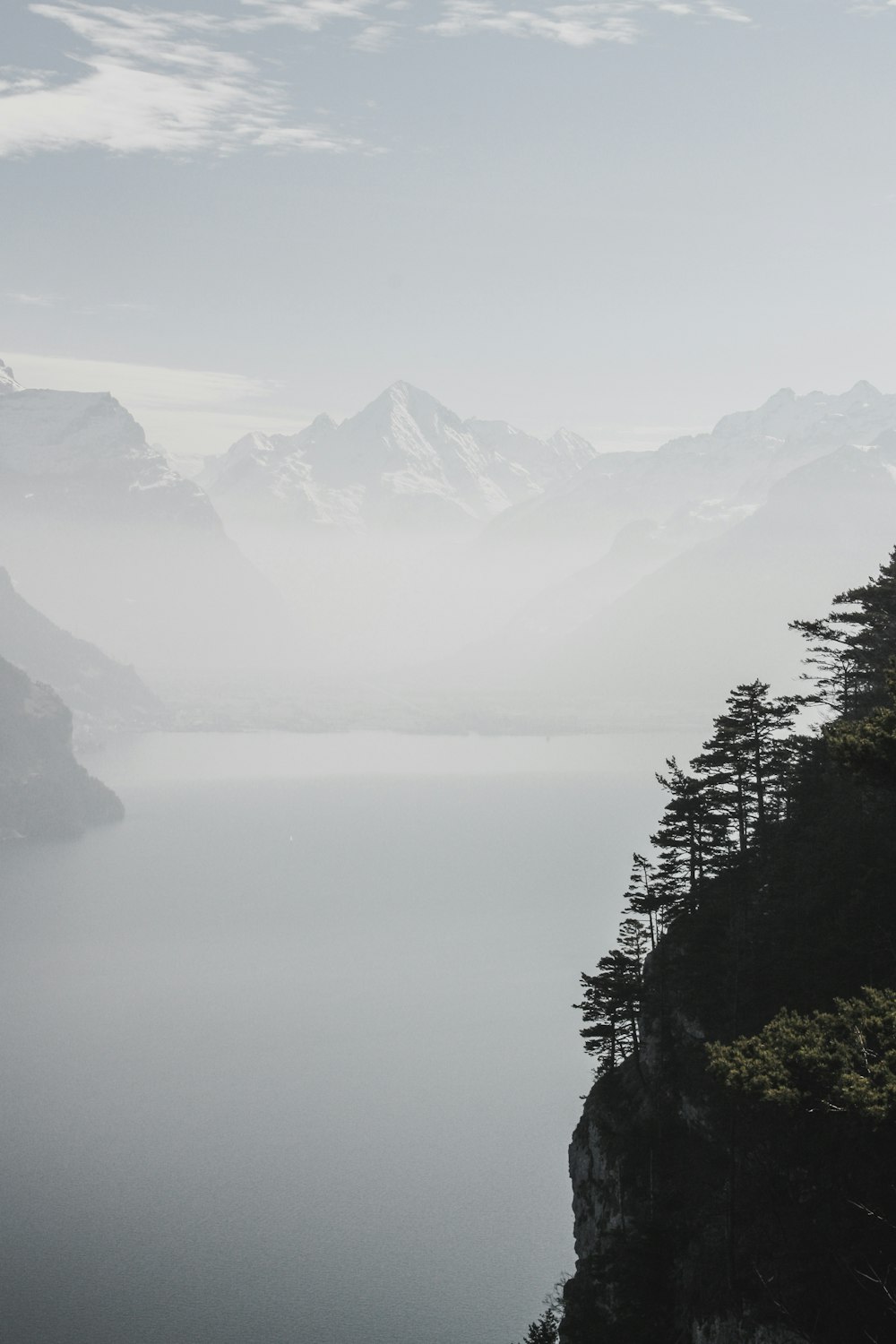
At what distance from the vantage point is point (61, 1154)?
9531cm

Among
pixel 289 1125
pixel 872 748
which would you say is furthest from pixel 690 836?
pixel 289 1125

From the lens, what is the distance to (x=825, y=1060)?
86.6 feet

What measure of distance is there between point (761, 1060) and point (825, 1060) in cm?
193

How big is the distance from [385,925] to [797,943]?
448 feet

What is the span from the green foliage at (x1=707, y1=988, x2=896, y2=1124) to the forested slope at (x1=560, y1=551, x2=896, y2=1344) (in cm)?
6

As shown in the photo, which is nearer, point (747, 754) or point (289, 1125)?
point (747, 754)

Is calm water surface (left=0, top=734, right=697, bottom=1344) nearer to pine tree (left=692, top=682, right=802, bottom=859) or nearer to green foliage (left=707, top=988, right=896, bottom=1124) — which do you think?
pine tree (left=692, top=682, right=802, bottom=859)

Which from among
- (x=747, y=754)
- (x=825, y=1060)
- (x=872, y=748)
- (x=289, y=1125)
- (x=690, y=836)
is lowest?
(x=289, y=1125)

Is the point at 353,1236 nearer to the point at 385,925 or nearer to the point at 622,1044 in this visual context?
the point at 622,1044

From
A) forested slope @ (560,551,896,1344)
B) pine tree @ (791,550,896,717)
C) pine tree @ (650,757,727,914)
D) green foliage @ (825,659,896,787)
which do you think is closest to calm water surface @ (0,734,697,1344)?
forested slope @ (560,551,896,1344)

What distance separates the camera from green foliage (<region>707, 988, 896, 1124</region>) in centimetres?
2438

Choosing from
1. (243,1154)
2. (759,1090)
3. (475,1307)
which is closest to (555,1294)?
(475,1307)

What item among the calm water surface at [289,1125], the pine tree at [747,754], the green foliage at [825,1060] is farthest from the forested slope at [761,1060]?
the calm water surface at [289,1125]

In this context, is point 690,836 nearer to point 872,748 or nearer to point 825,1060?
point 825,1060
